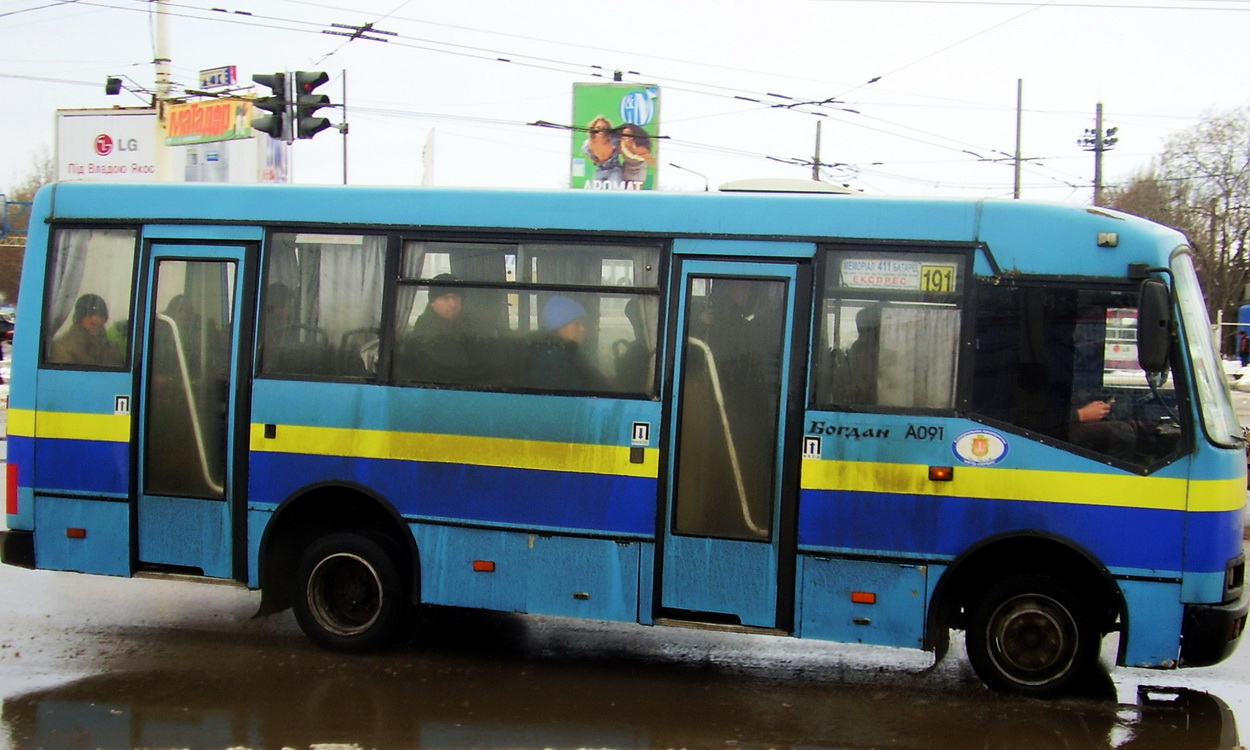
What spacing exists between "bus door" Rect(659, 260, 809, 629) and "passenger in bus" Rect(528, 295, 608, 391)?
550 millimetres

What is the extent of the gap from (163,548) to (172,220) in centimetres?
209

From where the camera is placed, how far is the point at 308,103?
47.8 feet

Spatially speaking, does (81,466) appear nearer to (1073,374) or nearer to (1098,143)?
(1073,374)

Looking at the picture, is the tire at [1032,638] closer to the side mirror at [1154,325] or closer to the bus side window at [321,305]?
the side mirror at [1154,325]

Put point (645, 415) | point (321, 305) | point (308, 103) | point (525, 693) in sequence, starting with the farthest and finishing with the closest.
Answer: point (308, 103), point (321, 305), point (645, 415), point (525, 693)

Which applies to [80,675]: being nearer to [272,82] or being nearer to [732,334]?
[732,334]

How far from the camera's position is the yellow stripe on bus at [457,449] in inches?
271

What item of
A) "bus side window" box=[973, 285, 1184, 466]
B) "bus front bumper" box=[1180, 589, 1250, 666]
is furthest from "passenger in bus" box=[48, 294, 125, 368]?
"bus front bumper" box=[1180, 589, 1250, 666]

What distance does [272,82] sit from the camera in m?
14.6

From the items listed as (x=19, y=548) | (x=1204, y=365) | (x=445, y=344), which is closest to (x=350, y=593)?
(x=445, y=344)

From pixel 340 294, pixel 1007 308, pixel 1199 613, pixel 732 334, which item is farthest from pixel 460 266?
pixel 1199 613

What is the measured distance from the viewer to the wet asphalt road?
603cm

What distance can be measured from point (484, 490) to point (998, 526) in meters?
2.93

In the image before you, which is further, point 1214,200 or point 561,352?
point 1214,200
